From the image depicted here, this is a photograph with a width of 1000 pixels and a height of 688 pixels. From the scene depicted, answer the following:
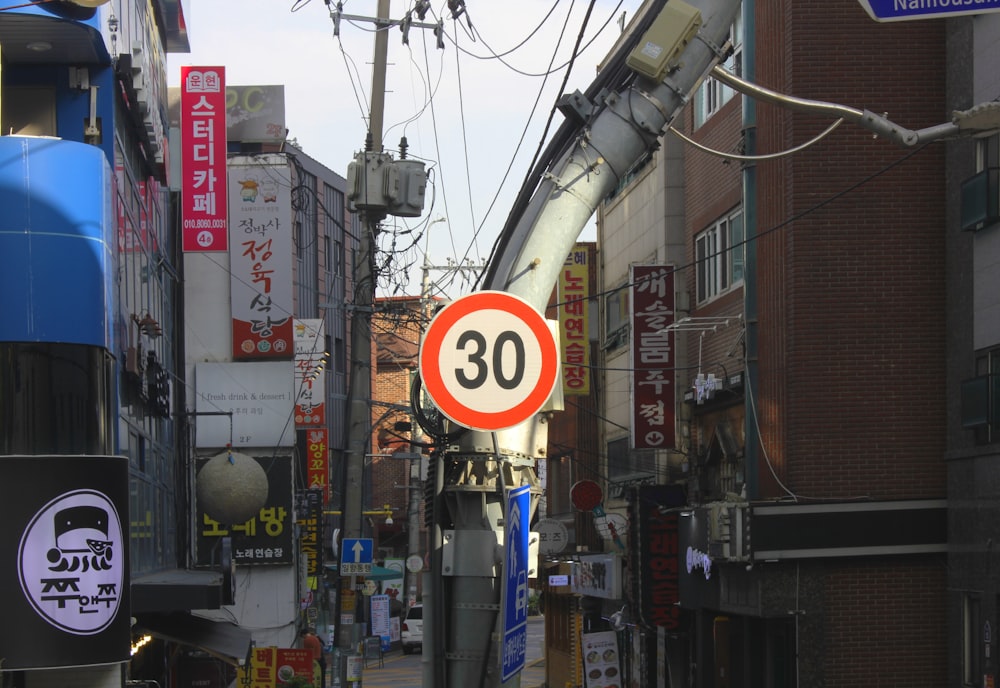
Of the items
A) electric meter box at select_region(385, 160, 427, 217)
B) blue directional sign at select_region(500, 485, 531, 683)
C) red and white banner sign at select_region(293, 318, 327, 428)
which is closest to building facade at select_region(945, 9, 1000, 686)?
electric meter box at select_region(385, 160, 427, 217)

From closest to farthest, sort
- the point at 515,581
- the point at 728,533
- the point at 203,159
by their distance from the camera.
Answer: the point at 515,581 < the point at 728,533 < the point at 203,159

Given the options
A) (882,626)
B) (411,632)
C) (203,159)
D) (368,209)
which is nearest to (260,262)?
(203,159)

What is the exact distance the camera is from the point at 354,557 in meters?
24.2

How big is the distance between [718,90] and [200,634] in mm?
14265

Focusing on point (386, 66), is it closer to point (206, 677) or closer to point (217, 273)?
point (206, 677)

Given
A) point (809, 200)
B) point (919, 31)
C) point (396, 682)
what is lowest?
point (396, 682)

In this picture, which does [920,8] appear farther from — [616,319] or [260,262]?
[260,262]

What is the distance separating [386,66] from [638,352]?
7843 millimetres

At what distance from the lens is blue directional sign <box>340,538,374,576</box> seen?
24.0 metres

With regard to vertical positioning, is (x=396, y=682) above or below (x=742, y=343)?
below

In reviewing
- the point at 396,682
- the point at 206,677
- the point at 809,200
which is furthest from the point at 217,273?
the point at 809,200

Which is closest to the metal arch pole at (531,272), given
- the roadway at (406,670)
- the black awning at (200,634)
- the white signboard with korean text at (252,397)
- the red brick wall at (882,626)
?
the red brick wall at (882,626)

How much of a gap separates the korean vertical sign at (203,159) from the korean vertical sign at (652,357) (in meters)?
8.96

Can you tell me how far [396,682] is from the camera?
44219 millimetres
